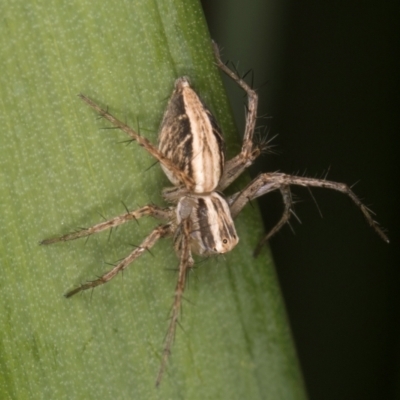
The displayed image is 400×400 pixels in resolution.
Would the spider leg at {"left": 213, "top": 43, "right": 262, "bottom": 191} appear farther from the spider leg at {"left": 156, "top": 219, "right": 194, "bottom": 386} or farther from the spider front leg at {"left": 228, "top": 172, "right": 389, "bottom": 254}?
the spider leg at {"left": 156, "top": 219, "right": 194, "bottom": 386}

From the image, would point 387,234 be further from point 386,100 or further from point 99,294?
point 99,294

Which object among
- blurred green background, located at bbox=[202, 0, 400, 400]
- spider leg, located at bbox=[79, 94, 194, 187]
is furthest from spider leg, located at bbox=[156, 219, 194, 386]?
blurred green background, located at bbox=[202, 0, 400, 400]

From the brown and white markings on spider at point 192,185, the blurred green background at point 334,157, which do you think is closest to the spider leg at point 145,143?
the brown and white markings on spider at point 192,185

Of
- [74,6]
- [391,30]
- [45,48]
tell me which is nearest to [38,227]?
[45,48]

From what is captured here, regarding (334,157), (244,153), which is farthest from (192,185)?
(334,157)

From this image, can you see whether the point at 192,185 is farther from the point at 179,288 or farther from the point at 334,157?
the point at 334,157
